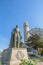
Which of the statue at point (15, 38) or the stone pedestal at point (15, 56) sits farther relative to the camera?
the statue at point (15, 38)

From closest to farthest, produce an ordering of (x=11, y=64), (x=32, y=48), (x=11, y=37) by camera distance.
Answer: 1. (x=11, y=64)
2. (x=11, y=37)
3. (x=32, y=48)

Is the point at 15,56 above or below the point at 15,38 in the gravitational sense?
below

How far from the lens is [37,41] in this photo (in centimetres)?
3734

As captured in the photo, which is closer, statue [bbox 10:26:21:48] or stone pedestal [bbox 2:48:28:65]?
stone pedestal [bbox 2:48:28:65]

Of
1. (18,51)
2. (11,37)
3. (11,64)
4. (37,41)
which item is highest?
(37,41)

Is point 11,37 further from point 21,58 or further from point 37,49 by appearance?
point 37,49

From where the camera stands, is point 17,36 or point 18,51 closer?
point 18,51

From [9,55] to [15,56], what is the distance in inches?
23.0

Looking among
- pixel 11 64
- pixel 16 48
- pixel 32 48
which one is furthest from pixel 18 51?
pixel 32 48

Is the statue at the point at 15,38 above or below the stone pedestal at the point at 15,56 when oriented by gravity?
above

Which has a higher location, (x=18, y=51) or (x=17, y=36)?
(x=17, y=36)

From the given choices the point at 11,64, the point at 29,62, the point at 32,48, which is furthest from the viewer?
the point at 32,48

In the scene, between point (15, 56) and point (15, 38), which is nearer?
point (15, 56)

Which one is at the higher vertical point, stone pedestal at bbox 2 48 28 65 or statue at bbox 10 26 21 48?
statue at bbox 10 26 21 48
